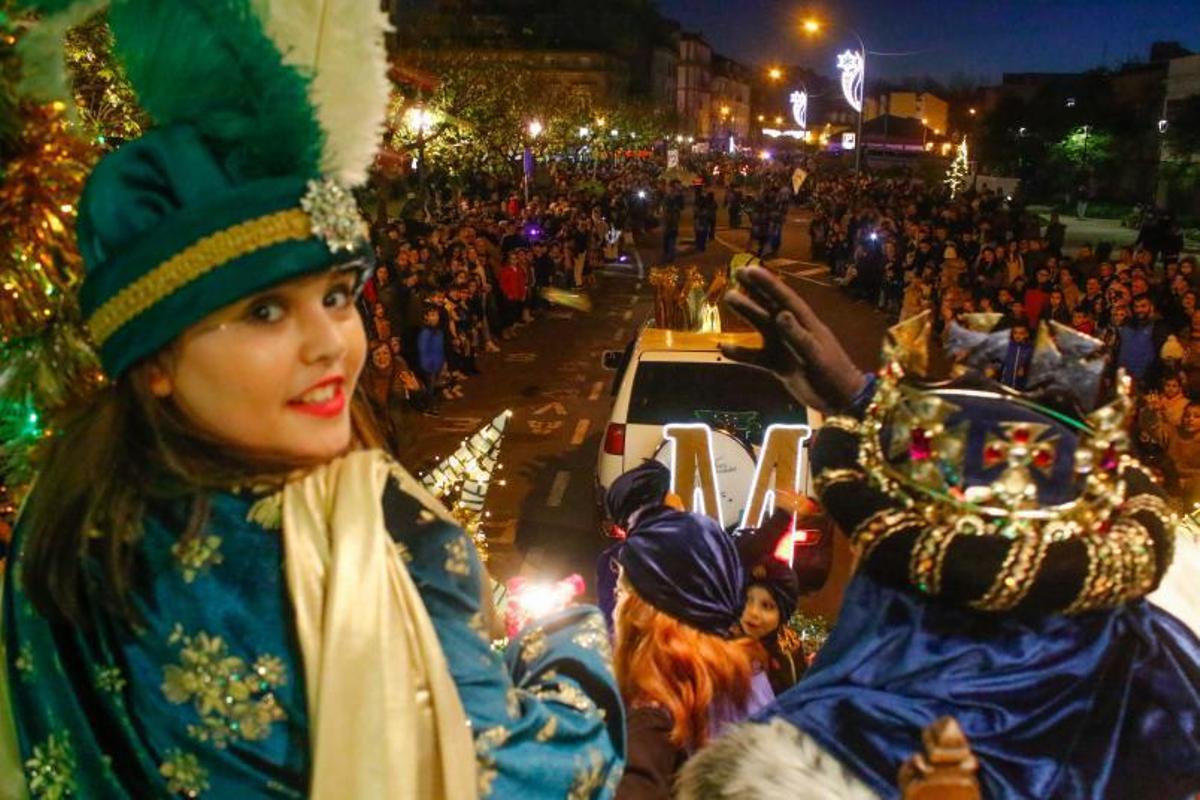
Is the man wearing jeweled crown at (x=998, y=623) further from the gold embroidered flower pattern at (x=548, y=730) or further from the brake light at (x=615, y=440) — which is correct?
the brake light at (x=615, y=440)

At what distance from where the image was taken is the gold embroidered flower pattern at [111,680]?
147cm

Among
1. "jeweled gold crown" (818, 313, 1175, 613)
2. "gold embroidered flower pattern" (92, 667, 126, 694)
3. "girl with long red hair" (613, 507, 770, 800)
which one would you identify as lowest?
"girl with long red hair" (613, 507, 770, 800)

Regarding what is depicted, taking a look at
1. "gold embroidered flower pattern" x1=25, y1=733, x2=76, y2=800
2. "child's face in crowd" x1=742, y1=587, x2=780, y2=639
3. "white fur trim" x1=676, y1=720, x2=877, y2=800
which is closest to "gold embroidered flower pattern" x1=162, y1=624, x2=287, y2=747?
"gold embroidered flower pattern" x1=25, y1=733, x2=76, y2=800

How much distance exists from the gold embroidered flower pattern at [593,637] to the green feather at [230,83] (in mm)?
878

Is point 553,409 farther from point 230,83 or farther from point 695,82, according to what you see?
point 695,82

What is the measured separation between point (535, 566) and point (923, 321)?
6865mm

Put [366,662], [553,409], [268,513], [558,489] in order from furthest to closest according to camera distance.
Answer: [553,409]
[558,489]
[268,513]
[366,662]

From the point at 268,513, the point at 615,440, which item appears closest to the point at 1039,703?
the point at 268,513

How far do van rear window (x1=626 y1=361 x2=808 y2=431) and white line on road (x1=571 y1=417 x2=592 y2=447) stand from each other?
4.35 metres

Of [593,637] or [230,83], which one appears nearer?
[230,83]

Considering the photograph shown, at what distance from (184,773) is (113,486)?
0.40 m

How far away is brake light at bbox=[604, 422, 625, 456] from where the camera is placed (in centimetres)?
789

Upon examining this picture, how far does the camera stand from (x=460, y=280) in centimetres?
1578

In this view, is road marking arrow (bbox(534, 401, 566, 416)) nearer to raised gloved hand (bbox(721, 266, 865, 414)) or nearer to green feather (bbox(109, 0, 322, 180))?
raised gloved hand (bbox(721, 266, 865, 414))
